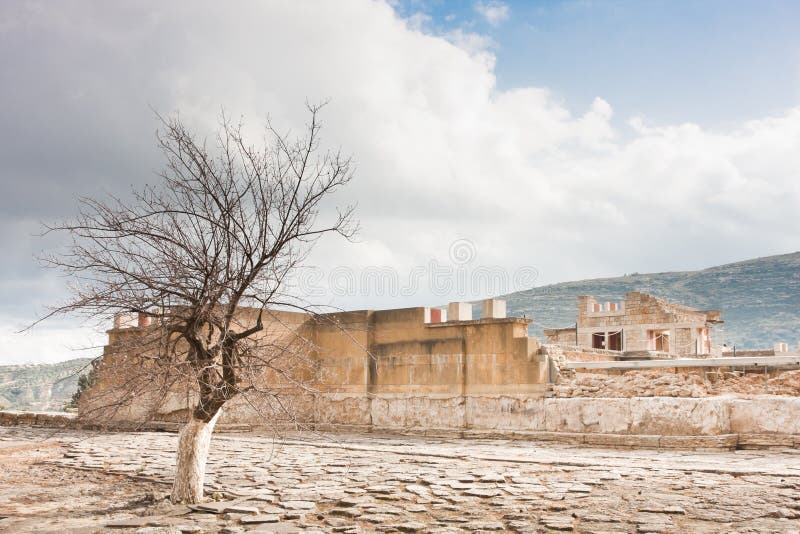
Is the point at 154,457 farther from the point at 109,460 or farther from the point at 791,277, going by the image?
the point at 791,277

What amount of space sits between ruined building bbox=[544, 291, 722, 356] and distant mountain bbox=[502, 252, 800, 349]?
98.6m

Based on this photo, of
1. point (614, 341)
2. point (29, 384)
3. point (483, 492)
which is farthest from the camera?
point (29, 384)

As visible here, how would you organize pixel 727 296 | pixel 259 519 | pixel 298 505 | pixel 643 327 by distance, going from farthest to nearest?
pixel 727 296, pixel 643 327, pixel 298 505, pixel 259 519

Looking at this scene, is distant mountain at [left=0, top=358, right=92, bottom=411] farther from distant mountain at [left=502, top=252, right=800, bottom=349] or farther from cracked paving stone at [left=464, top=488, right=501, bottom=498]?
distant mountain at [left=502, top=252, right=800, bottom=349]

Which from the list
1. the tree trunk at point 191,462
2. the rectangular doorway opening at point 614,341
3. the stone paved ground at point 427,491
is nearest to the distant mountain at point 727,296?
Result: the rectangular doorway opening at point 614,341

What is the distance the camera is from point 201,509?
7.80 meters

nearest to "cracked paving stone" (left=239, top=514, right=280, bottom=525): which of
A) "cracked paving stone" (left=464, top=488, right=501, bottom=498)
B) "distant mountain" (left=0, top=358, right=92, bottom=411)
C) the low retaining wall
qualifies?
Answer: "cracked paving stone" (left=464, top=488, right=501, bottom=498)

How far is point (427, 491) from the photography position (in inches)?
342

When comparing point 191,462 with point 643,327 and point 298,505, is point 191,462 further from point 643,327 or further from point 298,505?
point 643,327

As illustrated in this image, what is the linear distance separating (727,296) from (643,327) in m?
129

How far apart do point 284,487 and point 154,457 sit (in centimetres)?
440

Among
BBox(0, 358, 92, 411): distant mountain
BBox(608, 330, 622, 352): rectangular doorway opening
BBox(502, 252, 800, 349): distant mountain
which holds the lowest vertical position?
BBox(0, 358, 92, 411): distant mountain

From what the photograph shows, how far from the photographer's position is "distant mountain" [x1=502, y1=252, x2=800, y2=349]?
5876 inches

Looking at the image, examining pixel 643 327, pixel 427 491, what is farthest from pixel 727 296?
pixel 427 491
